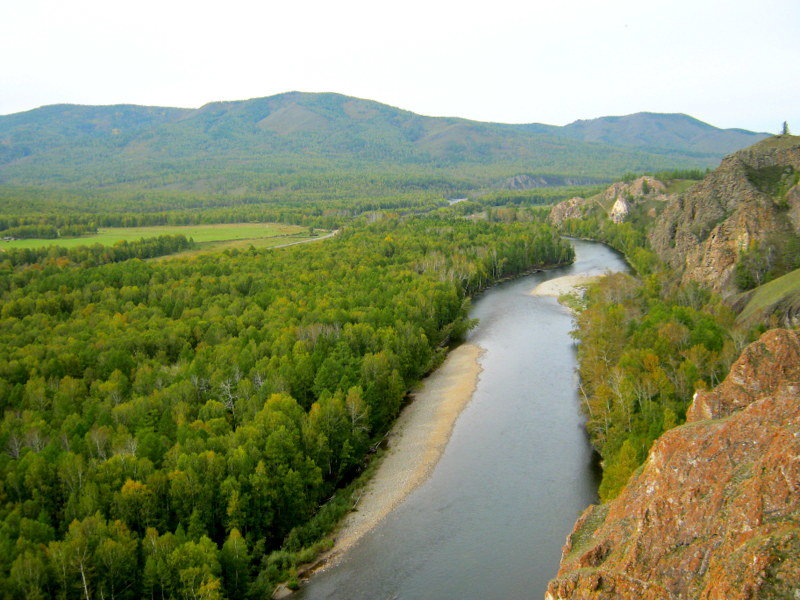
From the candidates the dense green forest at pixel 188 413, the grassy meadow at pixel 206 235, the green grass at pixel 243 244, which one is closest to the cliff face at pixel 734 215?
the dense green forest at pixel 188 413

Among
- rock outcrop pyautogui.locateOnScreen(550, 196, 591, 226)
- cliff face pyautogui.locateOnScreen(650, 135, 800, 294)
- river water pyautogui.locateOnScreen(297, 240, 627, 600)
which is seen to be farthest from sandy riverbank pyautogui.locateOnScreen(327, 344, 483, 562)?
rock outcrop pyautogui.locateOnScreen(550, 196, 591, 226)

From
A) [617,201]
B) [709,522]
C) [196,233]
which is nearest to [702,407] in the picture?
[709,522]

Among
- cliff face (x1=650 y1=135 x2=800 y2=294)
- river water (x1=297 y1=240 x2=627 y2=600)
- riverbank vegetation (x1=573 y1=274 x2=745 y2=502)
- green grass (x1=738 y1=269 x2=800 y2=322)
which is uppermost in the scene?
cliff face (x1=650 y1=135 x2=800 y2=294)

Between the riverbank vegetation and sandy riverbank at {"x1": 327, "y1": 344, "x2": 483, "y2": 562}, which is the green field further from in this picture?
the riverbank vegetation

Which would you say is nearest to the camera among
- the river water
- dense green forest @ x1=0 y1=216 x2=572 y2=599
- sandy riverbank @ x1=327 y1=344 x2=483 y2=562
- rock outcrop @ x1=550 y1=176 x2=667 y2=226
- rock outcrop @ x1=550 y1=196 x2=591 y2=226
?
dense green forest @ x1=0 y1=216 x2=572 y2=599

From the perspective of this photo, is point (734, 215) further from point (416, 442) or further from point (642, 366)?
point (416, 442)

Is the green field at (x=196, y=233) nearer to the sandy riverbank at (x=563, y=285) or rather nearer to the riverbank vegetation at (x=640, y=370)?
the sandy riverbank at (x=563, y=285)
